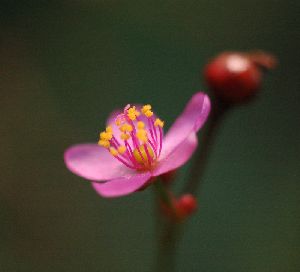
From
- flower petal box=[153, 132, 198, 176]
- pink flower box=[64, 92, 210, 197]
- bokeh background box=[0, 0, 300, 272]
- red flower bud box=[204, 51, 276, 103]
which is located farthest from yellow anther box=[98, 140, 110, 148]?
bokeh background box=[0, 0, 300, 272]

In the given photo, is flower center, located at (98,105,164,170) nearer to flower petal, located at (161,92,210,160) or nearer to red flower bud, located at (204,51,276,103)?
flower petal, located at (161,92,210,160)

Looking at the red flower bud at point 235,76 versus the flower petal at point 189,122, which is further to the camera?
the red flower bud at point 235,76

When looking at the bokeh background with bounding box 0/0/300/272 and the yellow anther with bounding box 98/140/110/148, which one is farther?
the bokeh background with bounding box 0/0/300/272

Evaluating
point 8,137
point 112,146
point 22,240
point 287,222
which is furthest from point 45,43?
point 112,146

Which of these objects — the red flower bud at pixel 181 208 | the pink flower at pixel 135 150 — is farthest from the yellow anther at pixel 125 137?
the red flower bud at pixel 181 208

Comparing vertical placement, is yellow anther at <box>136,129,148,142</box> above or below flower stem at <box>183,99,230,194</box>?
above

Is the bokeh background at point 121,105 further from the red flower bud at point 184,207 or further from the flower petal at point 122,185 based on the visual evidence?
the flower petal at point 122,185

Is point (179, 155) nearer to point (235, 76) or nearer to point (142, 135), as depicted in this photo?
point (142, 135)
